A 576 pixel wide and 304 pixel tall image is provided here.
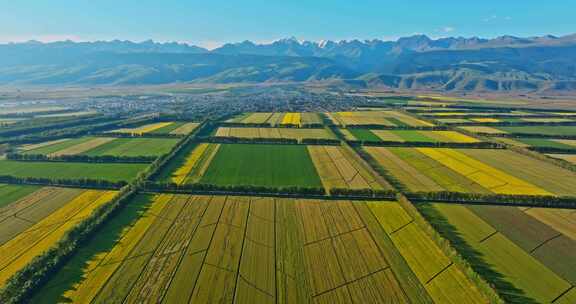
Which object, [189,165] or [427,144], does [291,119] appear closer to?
[427,144]

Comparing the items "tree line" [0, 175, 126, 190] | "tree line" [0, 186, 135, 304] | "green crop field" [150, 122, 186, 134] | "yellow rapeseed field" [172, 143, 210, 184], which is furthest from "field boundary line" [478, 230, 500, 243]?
"green crop field" [150, 122, 186, 134]

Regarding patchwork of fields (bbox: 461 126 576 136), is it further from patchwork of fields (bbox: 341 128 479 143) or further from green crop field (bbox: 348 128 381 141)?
green crop field (bbox: 348 128 381 141)

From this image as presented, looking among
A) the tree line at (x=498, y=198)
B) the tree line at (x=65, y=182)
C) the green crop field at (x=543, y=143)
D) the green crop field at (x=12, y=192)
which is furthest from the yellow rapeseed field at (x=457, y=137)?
the green crop field at (x=12, y=192)

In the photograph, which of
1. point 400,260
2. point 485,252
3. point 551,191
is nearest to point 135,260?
point 400,260

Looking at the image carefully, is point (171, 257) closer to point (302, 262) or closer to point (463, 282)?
point (302, 262)

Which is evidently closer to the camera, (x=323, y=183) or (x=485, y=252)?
(x=485, y=252)

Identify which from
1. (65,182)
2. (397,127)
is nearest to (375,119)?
(397,127)
